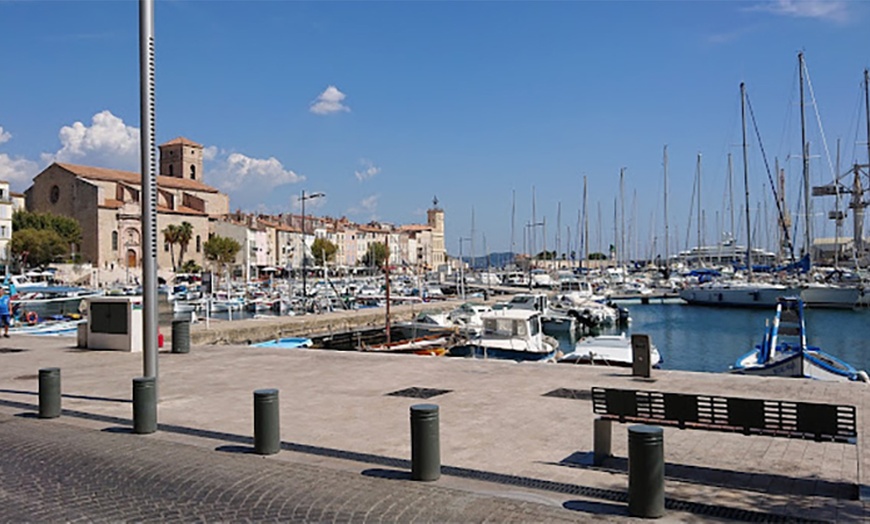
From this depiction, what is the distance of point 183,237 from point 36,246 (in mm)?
25459

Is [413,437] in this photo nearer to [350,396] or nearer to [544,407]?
[544,407]

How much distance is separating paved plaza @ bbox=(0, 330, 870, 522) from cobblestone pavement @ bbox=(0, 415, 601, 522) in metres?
0.03

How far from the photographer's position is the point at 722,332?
52.8 m

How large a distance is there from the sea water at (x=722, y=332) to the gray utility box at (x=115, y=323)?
24.3 meters

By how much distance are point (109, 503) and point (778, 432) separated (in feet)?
22.0

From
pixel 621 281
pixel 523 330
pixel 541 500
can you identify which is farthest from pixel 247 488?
pixel 621 281

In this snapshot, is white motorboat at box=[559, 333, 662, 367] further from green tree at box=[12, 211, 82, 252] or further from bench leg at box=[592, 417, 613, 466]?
green tree at box=[12, 211, 82, 252]

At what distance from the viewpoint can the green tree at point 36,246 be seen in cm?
9688

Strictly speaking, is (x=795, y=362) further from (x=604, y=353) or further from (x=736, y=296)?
(x=736, y=296)

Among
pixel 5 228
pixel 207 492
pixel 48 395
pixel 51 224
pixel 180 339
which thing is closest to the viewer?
pixel 207 492

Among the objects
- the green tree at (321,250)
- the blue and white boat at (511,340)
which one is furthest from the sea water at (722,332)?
the green tree at (321,250)

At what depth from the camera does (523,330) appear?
104 ft

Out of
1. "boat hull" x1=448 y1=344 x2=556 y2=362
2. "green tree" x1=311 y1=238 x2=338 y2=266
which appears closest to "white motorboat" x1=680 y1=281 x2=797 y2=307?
"boat hull" x1=448 y1=344 x2=556 y2=362

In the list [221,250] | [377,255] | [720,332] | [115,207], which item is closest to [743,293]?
[720,332]
